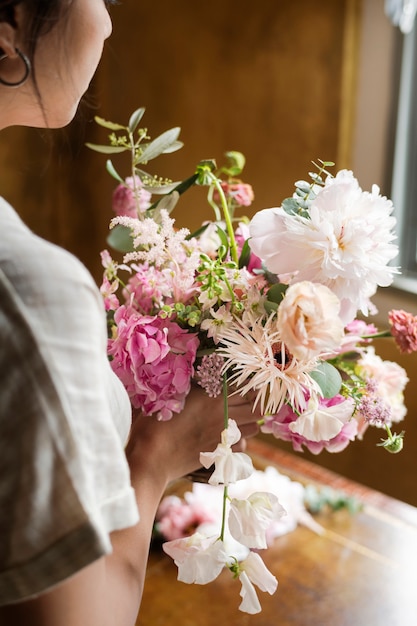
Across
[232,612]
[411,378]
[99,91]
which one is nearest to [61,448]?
[232,612]

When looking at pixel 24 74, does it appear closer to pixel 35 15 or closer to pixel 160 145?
pixel 35 15

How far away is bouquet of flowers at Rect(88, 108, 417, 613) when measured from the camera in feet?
2.43

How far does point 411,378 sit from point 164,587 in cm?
77

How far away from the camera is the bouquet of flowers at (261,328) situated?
74 centimetres

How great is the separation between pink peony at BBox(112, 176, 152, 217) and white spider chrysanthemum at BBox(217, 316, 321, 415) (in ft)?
0.83

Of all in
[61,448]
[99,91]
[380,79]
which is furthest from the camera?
[99,91]

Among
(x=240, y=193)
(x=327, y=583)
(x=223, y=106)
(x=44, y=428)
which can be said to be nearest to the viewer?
(x=44, y=428)

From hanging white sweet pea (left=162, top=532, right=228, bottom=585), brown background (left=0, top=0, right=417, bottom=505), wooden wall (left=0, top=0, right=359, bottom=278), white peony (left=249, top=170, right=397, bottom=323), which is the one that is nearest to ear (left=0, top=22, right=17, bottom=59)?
white peony (left=249, top=170, right=397, bottom=323)

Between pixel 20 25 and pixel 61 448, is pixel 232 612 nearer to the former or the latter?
pixel 61 448

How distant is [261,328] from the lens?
30.0 inches

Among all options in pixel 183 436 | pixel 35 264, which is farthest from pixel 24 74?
pixel 183 436

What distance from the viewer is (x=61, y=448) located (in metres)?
0.53

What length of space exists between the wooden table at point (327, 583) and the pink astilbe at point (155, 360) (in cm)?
39

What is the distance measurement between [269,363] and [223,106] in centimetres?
155
